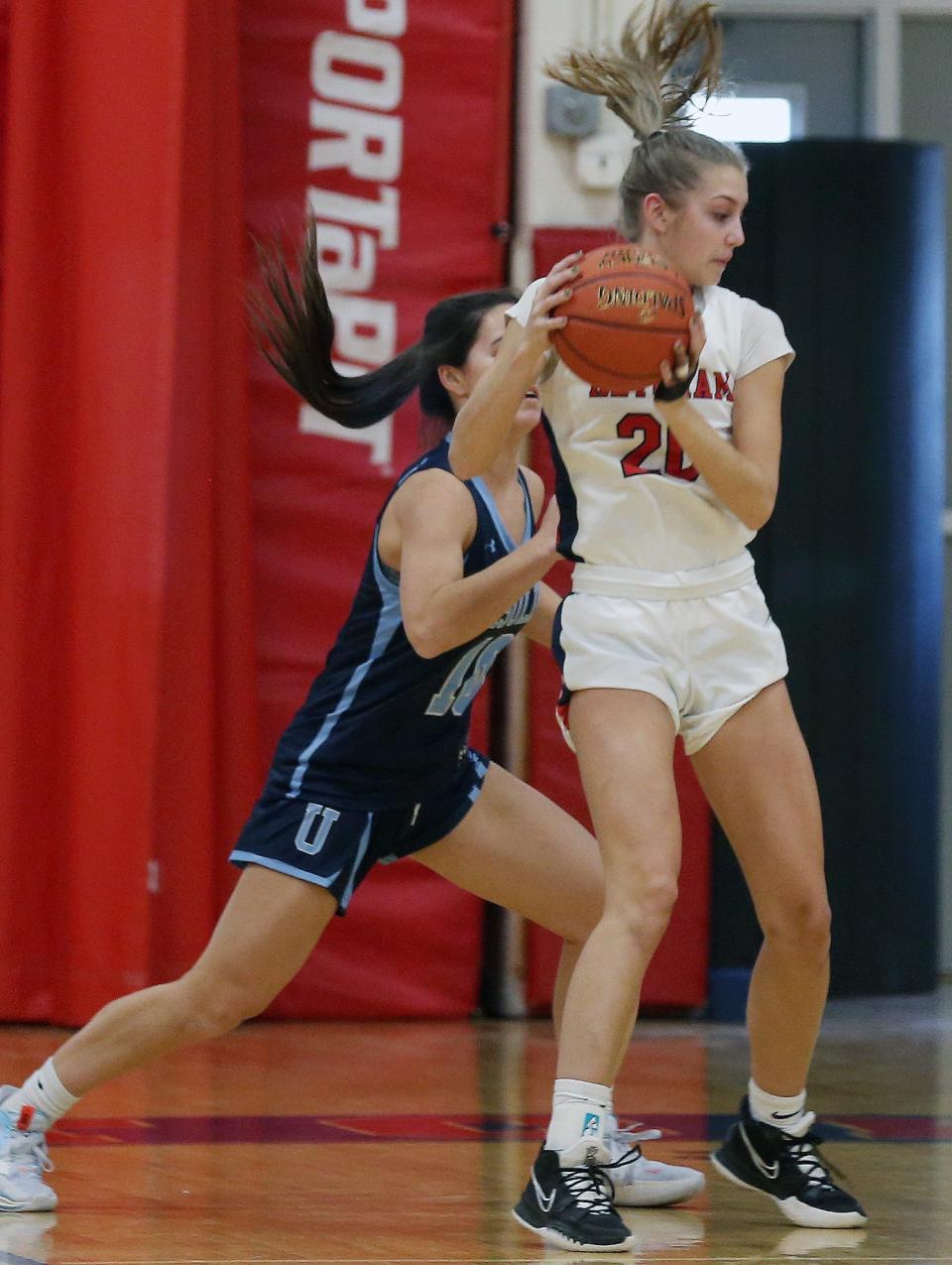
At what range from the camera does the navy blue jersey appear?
345 centimetres

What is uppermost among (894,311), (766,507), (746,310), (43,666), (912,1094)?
(894,311)

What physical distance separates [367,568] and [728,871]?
2800mm

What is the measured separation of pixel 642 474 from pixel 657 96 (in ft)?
2.35

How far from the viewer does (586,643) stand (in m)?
3.10

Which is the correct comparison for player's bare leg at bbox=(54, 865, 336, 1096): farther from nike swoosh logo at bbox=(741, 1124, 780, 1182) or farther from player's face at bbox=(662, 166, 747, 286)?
player's face at bbox=(662, 166, 747, 286)

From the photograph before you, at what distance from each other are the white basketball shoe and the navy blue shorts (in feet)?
1.96

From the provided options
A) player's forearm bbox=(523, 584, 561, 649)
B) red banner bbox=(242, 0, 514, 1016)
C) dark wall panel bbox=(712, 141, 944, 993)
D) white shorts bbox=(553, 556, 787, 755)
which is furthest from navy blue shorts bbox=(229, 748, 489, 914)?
dark wall panel bbox=(712, 141, 944, 993)

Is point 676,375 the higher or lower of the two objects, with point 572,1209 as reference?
higher

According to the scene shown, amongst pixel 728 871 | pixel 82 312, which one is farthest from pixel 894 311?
pixel 82 312

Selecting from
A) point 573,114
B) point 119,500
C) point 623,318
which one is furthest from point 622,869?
point 573,114

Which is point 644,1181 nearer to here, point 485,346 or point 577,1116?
point 577,1116

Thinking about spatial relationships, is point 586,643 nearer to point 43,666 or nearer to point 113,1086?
point 113,1086

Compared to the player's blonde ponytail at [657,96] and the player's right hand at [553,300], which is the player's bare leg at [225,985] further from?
the player's blonde ponytail at [657,96]

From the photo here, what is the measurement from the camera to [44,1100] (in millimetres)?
3422
